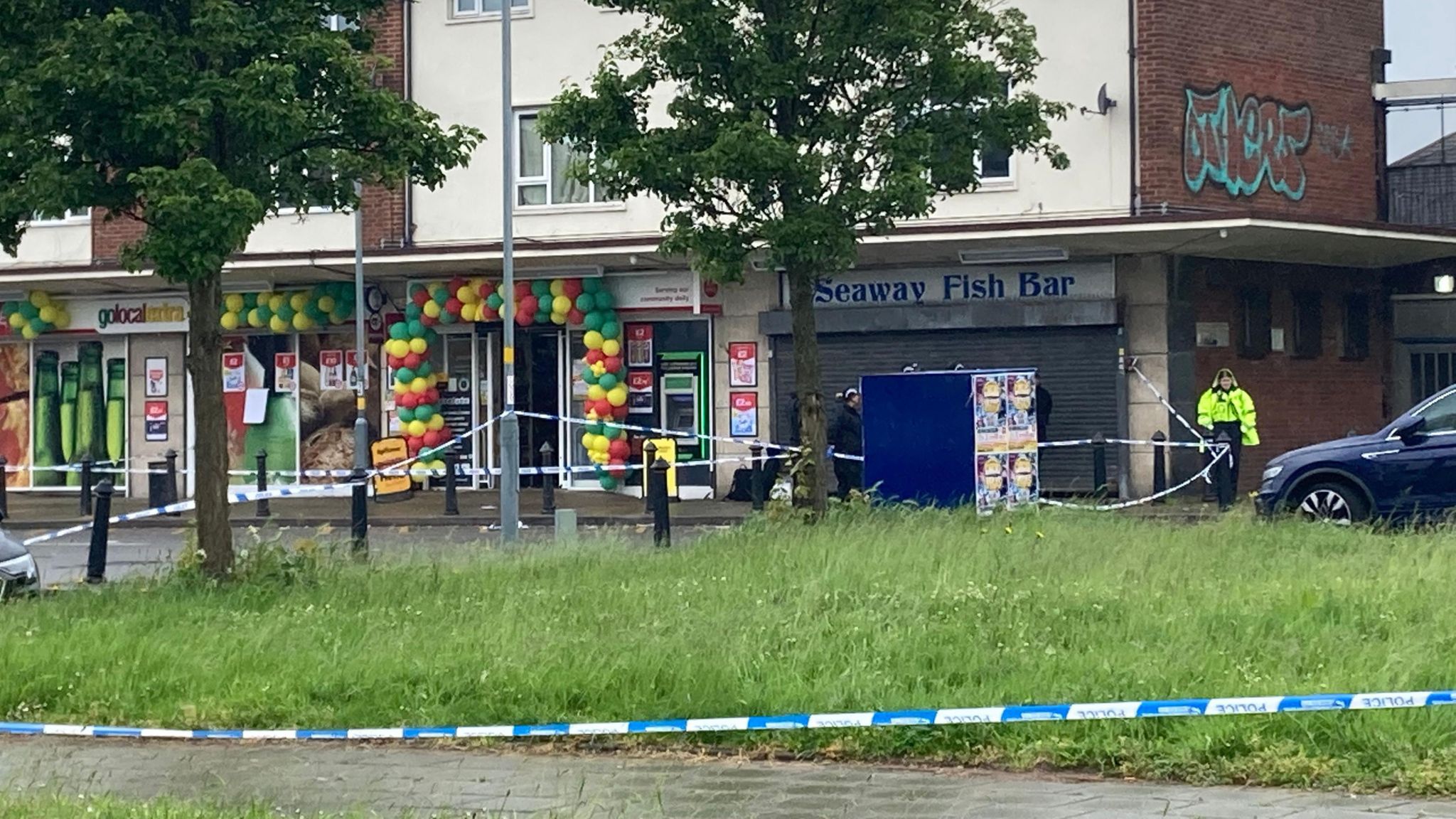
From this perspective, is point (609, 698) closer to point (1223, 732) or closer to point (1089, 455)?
point (1223, 732)

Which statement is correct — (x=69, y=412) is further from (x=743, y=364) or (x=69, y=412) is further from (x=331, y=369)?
(x=743, y=364)

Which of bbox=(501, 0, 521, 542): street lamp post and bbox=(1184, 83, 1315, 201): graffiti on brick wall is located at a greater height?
bbox=(1184, 83, 1315, 201): graffiti on brick wall

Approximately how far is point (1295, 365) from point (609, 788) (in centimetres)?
2174

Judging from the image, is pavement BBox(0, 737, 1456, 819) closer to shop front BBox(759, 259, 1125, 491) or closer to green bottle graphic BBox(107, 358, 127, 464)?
shop front BBox(759, 259, 1125, 491)

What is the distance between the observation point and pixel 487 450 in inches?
1164

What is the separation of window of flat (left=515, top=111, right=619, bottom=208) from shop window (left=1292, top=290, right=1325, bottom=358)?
33.3ft

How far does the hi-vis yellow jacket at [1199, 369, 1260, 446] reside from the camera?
23859mm

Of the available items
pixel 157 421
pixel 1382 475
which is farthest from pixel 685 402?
pixel 1382 475

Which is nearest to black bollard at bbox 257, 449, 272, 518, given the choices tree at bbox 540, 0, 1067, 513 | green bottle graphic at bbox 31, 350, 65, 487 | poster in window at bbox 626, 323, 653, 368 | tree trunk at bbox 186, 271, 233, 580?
poster in window at bbox 626, 323, 653, 368

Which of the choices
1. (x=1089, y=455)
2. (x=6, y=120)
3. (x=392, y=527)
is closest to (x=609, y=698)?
(x=6, y=120)

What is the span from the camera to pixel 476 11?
28.8m

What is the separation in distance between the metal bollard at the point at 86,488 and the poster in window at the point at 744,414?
8.83 metres

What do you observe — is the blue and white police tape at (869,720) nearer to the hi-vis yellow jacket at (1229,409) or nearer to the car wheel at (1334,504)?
the car wheel at (1334,504)

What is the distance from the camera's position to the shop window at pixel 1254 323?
87.7 feet
